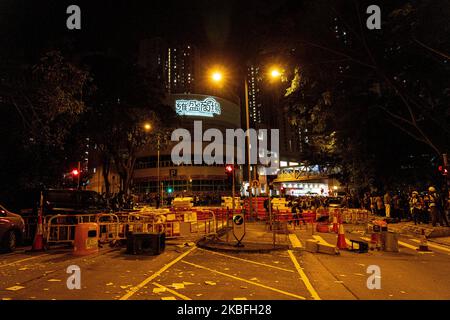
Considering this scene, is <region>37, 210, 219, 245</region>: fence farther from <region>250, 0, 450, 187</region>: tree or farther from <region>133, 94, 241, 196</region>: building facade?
<region>133, 94, 241, 196</region>: building facade

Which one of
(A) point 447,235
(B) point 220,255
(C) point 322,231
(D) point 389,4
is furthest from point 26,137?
(A) point 447,235

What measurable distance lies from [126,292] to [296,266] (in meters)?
4.66

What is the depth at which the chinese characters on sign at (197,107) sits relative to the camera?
3361 inches

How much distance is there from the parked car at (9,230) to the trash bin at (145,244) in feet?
13.3

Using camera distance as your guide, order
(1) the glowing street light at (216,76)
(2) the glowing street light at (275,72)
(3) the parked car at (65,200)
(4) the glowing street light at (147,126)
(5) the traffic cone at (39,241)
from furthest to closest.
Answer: (4) the glowing street light at (147,126) → (1) the glowing street light at (216,76) → (3) the parked car at (65,200) → (2) the glowing street light at (275,72) → (5) the traffic cone at (39,241)

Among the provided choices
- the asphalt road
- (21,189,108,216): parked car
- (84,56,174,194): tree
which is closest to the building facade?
(84,56,174,194): tree

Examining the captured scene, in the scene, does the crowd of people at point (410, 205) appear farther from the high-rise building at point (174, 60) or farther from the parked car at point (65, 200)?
the high-rise building at point (174, 60)

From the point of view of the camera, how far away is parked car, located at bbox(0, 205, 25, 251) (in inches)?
484

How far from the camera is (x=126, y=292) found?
6996 mm

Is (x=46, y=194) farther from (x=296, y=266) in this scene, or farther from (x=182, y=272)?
(x=296, y=266)

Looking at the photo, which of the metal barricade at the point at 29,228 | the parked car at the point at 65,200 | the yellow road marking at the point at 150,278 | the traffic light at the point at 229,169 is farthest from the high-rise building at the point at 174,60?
the yellow road marking at the point at 150,278

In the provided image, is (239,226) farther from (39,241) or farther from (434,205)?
(434,205)

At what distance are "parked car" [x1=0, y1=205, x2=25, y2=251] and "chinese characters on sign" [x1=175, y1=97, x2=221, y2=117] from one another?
72990mm

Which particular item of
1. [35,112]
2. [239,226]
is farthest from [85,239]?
[35,112]
